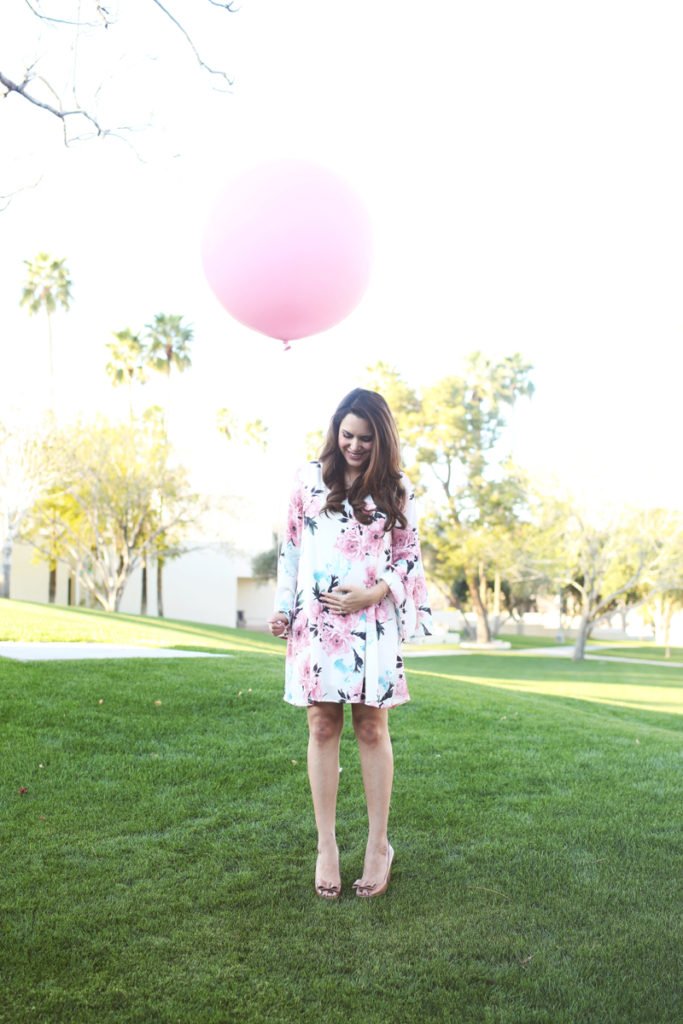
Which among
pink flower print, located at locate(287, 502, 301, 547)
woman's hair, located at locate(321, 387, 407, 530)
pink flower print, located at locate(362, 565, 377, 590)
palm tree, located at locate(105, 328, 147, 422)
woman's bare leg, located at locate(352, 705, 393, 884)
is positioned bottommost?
woman's bare leg, located at locate(352, 705, 393, 884)

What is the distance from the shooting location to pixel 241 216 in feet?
18.4

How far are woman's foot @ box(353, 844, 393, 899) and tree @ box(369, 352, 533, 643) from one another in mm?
29331

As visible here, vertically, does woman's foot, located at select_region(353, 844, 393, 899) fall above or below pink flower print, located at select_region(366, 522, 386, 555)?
below

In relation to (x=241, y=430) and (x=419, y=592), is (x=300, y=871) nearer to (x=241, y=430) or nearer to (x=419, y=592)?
(x=419, y=592)

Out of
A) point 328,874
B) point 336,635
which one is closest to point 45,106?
point 336,635

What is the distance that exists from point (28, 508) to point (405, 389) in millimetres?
15304

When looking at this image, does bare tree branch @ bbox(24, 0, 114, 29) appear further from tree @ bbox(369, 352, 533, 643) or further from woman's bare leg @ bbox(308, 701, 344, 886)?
tree @ bbox(369, 352, 533, 643)

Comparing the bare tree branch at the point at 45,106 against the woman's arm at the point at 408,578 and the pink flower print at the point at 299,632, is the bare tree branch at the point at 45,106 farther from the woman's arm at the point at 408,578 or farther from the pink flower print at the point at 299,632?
the pink flower print at the point at 299,632

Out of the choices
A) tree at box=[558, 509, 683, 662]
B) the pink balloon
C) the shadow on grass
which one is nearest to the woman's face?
the pink balloon

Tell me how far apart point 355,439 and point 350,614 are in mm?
656

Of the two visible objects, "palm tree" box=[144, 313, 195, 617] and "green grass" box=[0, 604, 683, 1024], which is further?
"palm tree" box=[144, 313, 195, 617]

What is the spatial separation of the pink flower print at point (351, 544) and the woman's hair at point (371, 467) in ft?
0.18

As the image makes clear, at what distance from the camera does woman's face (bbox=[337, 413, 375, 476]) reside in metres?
3.34

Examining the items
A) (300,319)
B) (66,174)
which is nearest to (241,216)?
(300,319)
